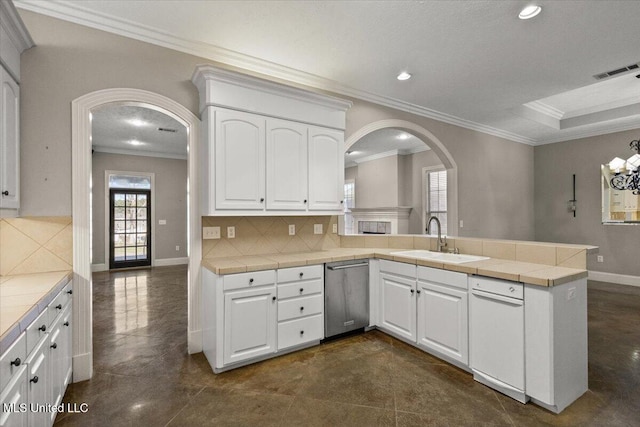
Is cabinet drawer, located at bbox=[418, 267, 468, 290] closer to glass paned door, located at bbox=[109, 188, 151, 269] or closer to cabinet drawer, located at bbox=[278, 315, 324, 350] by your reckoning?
cabinet drawer, located at bbox=[278, 315, 324, 350]

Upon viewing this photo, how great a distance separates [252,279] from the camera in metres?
2.56

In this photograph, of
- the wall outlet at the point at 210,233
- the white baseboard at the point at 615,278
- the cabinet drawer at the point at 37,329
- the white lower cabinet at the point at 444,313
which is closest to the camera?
the cabinet drawer at the point at 37,329

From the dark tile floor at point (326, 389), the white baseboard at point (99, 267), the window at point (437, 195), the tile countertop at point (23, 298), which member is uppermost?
the window at point (437, 195)

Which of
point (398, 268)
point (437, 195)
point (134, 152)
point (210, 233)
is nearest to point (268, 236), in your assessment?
point (210, 233)

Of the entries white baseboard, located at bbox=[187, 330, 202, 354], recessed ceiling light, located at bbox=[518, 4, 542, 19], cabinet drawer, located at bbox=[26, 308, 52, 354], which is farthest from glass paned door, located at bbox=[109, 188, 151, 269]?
recessed ceiling light, located at bbox=[518, 4, 542, 19]

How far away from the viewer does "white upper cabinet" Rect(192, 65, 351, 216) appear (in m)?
2.62

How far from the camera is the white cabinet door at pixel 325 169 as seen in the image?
3.15 metres

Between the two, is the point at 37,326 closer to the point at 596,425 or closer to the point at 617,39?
the point at 596,425

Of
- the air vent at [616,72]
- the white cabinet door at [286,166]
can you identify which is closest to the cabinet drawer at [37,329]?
the white cabinet door at [286,166]

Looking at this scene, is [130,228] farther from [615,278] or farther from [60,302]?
[615,278]

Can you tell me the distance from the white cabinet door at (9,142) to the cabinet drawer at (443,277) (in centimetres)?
300

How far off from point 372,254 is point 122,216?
6.60 meters

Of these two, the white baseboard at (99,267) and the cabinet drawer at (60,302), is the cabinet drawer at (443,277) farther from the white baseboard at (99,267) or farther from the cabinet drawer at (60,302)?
the white baseboard at (99,267)

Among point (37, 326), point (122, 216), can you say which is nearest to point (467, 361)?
point (37, 326)
